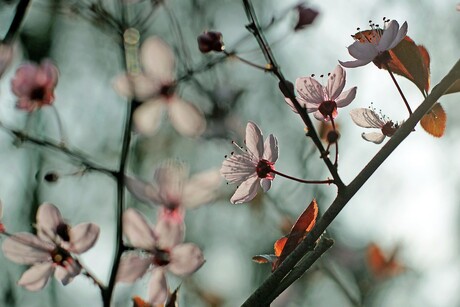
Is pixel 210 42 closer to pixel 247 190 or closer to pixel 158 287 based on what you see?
pixel 247 190

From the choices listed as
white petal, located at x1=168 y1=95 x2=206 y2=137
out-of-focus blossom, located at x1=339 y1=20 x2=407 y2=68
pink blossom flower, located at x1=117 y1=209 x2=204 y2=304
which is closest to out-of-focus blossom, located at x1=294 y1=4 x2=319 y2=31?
white petal, located at x1=168 y1=95 x2=206 y2=137

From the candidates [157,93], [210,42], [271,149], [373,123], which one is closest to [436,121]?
[373,123]

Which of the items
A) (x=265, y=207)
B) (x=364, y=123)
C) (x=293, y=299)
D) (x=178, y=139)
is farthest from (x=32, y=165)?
(x=364, y=123)

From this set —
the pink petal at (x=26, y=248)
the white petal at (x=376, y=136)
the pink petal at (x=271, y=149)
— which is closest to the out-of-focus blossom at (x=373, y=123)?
the white petal at (x=376, y=136)

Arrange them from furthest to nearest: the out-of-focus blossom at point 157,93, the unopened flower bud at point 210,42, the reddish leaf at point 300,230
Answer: the out-of-focus blossom at point 157,93 → the unopened flower bud at point 210,42 → the reddish leaf at point 300,230

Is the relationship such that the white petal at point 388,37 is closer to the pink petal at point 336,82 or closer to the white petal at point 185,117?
the pink petal at point 336,82

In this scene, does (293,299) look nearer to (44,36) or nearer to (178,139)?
(178,139)
